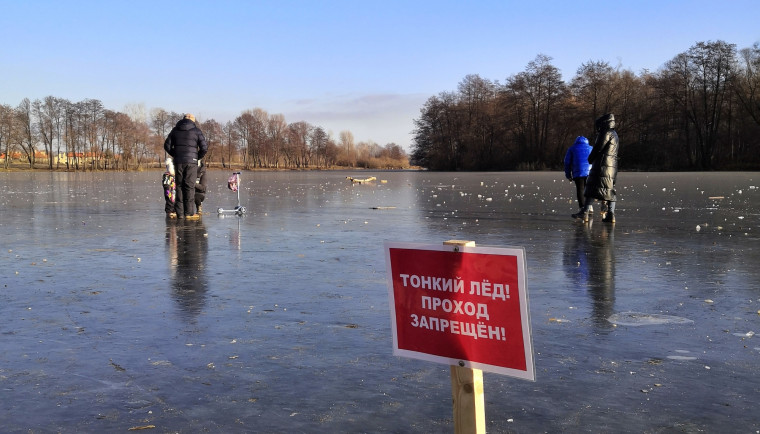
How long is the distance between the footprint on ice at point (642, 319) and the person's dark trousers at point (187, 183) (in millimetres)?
11386

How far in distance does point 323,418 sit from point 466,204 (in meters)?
17.5

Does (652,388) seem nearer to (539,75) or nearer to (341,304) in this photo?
(341,304)

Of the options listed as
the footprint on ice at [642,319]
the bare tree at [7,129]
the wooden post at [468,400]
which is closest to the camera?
the wooden post at [468,400]

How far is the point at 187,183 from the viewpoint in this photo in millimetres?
15242

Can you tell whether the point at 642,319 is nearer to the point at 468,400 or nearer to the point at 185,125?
the point at 468,400

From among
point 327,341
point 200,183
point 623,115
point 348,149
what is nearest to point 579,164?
point 200,183

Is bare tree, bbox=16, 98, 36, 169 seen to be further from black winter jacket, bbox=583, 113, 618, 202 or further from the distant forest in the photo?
black winter jacket, bbox=583, 113, 618, 202

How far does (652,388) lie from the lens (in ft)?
12.7

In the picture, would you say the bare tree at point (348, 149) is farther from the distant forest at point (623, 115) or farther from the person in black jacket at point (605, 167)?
the person in black jacket at point (605, 167)

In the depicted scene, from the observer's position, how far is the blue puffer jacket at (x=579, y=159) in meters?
15.7

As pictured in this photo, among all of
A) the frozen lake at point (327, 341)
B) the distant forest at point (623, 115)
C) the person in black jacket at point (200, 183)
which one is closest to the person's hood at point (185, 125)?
the person in black jacket at point (200, 183)

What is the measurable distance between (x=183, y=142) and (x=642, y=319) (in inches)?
465

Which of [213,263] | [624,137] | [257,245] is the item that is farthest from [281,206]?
[624,137]

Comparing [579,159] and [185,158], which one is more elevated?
[185,158]
